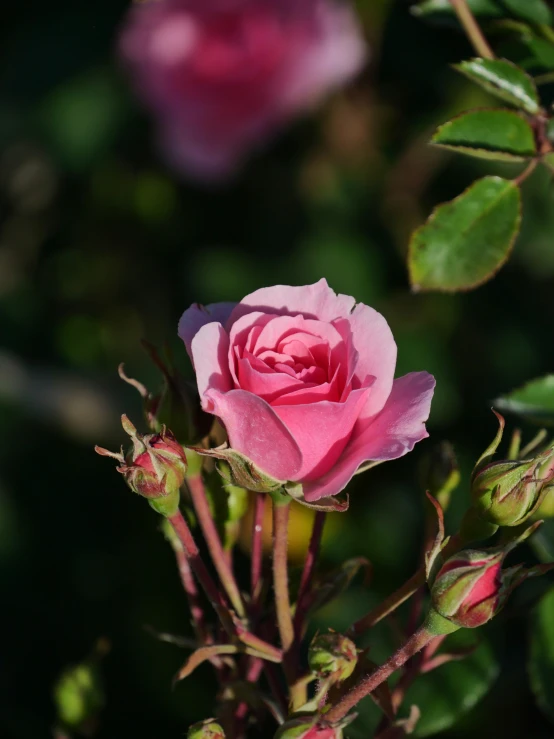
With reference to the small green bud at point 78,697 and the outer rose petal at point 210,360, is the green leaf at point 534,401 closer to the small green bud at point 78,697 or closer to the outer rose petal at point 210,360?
the outer rose petal at point 210,360

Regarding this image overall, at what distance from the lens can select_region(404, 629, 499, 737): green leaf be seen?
39.1 inches

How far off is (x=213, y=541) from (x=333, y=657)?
0.16 metres

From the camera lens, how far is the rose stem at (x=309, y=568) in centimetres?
78

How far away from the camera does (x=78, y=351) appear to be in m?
2.17

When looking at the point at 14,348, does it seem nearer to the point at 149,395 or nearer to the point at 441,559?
the point at 149,395

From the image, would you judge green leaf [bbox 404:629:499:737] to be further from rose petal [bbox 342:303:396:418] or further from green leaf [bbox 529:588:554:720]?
rose petal [bbox 342:303:396:418]

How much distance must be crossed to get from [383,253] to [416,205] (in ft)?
0.37

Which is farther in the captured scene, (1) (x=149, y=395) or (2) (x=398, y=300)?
(2) (x=398, y=300)

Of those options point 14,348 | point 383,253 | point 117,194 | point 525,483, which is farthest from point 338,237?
point 525,483

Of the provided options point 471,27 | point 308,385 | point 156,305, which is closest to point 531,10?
point 471,27

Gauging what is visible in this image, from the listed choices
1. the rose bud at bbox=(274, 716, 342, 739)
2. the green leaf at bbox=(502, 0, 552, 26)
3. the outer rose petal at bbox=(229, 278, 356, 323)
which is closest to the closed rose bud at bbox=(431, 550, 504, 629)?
the rose bud at bbox=(274, 716, 342, 739)

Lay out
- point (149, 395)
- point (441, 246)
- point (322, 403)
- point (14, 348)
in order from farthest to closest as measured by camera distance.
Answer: point (14, 348)
point (441, 246)
point (149, 395)
point (322, 403)

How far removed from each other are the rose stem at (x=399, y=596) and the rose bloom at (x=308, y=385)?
116 mm

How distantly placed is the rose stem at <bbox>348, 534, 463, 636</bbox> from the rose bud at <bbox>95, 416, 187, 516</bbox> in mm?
196
